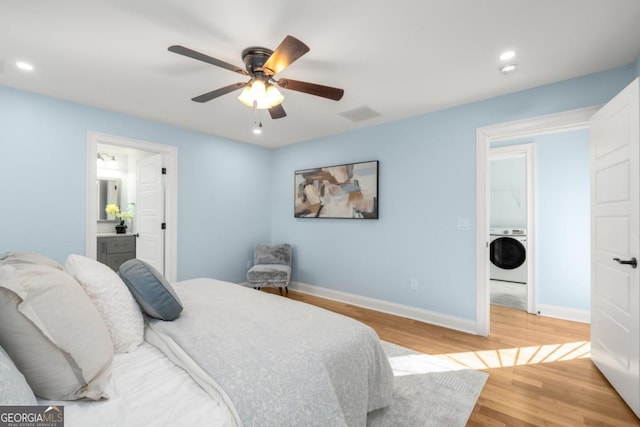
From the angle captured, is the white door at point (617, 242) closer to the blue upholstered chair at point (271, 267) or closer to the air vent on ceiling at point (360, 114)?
the air vent on ceiling at point (360, 114)

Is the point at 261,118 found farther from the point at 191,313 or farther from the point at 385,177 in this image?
the point at 191,313

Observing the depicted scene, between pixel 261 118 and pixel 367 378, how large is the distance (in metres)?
2.93

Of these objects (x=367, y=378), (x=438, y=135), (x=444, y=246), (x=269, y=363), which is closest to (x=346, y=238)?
(x=444, y=246)

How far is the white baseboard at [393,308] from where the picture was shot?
2912 mm

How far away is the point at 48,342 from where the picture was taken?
88 cm

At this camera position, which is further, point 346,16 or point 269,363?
point 346,16

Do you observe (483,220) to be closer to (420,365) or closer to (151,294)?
(420,365)

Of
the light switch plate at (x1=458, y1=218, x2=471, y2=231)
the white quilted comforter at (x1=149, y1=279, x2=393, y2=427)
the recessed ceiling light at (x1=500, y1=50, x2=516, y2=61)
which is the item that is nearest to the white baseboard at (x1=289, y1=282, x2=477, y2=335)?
the light switch plate at (x1=458, y1=218, x2=471, y2=231)

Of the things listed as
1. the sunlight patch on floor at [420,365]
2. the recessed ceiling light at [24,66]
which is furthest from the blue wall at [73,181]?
the sunlight patch on floor at [420,365]

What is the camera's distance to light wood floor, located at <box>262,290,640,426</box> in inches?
65.8

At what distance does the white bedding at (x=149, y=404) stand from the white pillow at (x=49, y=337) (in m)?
0.04

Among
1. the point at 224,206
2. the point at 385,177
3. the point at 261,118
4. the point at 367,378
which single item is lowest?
the point at 367,378

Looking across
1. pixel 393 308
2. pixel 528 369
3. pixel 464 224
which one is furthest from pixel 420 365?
pixel 464 224

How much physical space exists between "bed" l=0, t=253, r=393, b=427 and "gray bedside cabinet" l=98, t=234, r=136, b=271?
135 inches
